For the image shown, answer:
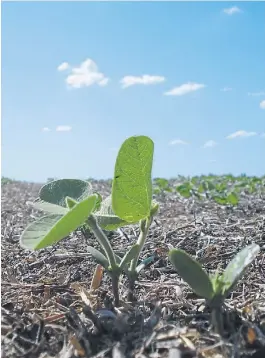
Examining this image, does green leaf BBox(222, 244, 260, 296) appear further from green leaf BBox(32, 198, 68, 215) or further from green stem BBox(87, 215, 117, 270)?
green leaf BBox(32, 198, 68, 215)

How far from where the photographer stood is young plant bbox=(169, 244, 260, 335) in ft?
3.67

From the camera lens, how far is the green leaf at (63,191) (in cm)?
137

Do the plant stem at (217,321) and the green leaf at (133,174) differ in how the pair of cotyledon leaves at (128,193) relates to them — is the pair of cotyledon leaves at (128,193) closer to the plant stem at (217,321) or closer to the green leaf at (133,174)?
the green leaf at (133,174)

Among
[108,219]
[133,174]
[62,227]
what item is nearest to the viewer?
[62,227]

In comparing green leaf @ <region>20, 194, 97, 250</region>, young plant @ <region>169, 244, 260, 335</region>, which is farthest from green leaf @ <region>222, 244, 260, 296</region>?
green leaf @ <region>20, 194, 97, 250</region>

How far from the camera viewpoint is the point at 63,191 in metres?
1.39

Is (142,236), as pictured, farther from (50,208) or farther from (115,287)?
(50,208)

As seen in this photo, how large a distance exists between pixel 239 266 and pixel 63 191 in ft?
1.78

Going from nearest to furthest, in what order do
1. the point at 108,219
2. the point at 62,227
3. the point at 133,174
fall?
1. the point at 62,227
2. the point at 133,174
3. the point at 108,219

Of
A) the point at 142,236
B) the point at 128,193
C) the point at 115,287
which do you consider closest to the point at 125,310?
the point at 115,287

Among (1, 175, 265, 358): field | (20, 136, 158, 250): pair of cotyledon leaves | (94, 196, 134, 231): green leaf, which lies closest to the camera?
(1, 175, 265, 358): field

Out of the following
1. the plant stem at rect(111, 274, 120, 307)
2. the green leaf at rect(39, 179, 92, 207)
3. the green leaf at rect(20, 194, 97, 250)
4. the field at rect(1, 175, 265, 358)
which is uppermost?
the green leaf at rect(39, 179, 92, 207)

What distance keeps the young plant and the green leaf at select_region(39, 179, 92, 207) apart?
368 mm

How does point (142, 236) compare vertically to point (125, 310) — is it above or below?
above
